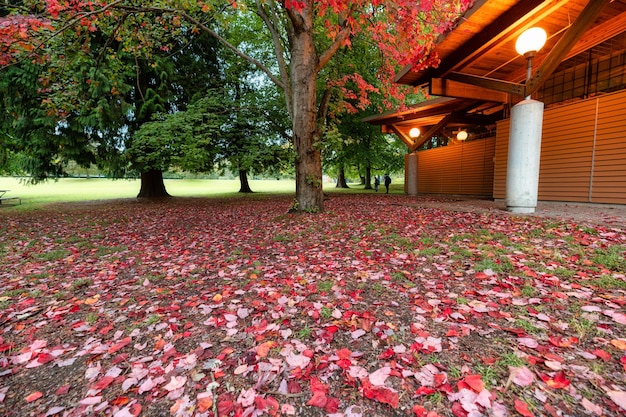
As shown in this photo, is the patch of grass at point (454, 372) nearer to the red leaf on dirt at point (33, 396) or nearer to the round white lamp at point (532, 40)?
the red leaf on dirt at point (33, 396)

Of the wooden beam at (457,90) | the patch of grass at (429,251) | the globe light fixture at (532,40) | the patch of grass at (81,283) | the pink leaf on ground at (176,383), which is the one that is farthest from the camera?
the wooden beam at (457,90)

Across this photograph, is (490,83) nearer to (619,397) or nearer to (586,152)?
(586,152)

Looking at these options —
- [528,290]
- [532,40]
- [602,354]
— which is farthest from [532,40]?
[602,354]

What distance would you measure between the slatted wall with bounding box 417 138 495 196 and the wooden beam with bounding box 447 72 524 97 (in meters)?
6.29

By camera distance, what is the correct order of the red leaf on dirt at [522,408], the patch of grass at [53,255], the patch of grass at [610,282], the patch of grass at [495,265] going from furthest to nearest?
the patch of grass at [53,255] → the patch of grass at [495,265] → the patch of grass at [610,282] → the red leaf on dirt at [522,408]

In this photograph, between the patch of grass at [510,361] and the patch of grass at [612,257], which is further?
the patch of grass at [612,257]

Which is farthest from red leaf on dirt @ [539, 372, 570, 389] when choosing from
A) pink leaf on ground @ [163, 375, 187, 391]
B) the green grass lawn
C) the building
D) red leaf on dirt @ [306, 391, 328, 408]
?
the green grass lawn

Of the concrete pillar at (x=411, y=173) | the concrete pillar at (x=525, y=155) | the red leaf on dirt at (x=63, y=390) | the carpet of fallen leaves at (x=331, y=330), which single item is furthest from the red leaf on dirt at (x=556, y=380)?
the concrete pillar at (x=411, y=173)

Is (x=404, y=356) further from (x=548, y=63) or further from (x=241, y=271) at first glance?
(x=548, y=63)

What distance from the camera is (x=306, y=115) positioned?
7.61m

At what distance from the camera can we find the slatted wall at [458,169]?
43.0 ft

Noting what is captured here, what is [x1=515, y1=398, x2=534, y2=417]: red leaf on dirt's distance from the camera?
1.46m

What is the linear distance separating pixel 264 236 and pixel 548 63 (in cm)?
698

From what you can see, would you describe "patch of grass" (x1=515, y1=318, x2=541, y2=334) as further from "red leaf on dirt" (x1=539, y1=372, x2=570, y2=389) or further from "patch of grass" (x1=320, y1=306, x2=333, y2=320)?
"patch of grass" (x1=320, y1=306, x2=333, y2=320)
